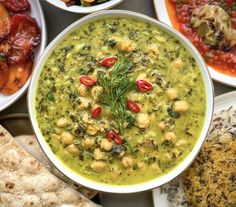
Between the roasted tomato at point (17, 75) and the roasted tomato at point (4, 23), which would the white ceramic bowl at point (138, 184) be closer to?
the roasted tomato at point (17, 75)

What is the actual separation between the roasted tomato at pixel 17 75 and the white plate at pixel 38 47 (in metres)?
0.05

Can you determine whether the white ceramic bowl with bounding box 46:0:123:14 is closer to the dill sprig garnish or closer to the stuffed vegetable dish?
the stuffed vegetable dish

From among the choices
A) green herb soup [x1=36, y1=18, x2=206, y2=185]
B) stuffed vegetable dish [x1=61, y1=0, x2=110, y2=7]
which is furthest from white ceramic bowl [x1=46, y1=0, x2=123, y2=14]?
green herb soup [x1=36, y1=18, x2=206, y2=185]

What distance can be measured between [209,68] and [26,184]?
1.70 metres

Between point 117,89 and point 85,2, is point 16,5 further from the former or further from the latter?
point 117,89

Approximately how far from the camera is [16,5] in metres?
4.34

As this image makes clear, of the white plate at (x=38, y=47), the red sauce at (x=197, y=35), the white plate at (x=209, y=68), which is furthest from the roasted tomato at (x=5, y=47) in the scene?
the red sauce at (x=197, y=35)

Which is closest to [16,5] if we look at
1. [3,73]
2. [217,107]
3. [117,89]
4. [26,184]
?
[3,73]

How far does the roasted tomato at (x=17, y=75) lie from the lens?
4312 mm

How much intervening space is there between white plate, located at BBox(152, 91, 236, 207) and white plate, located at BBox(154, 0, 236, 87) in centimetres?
10

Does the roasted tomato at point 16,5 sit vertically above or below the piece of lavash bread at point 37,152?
above

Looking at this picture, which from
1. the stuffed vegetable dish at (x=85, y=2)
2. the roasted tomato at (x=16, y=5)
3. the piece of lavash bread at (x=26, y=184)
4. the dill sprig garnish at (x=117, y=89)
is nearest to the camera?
the dill sprig garnish at (x=117, y=89)

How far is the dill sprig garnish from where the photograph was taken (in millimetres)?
3818

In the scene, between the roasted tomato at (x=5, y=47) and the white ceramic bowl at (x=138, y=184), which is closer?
the white ceramic bowl at (x=138, y=184)
